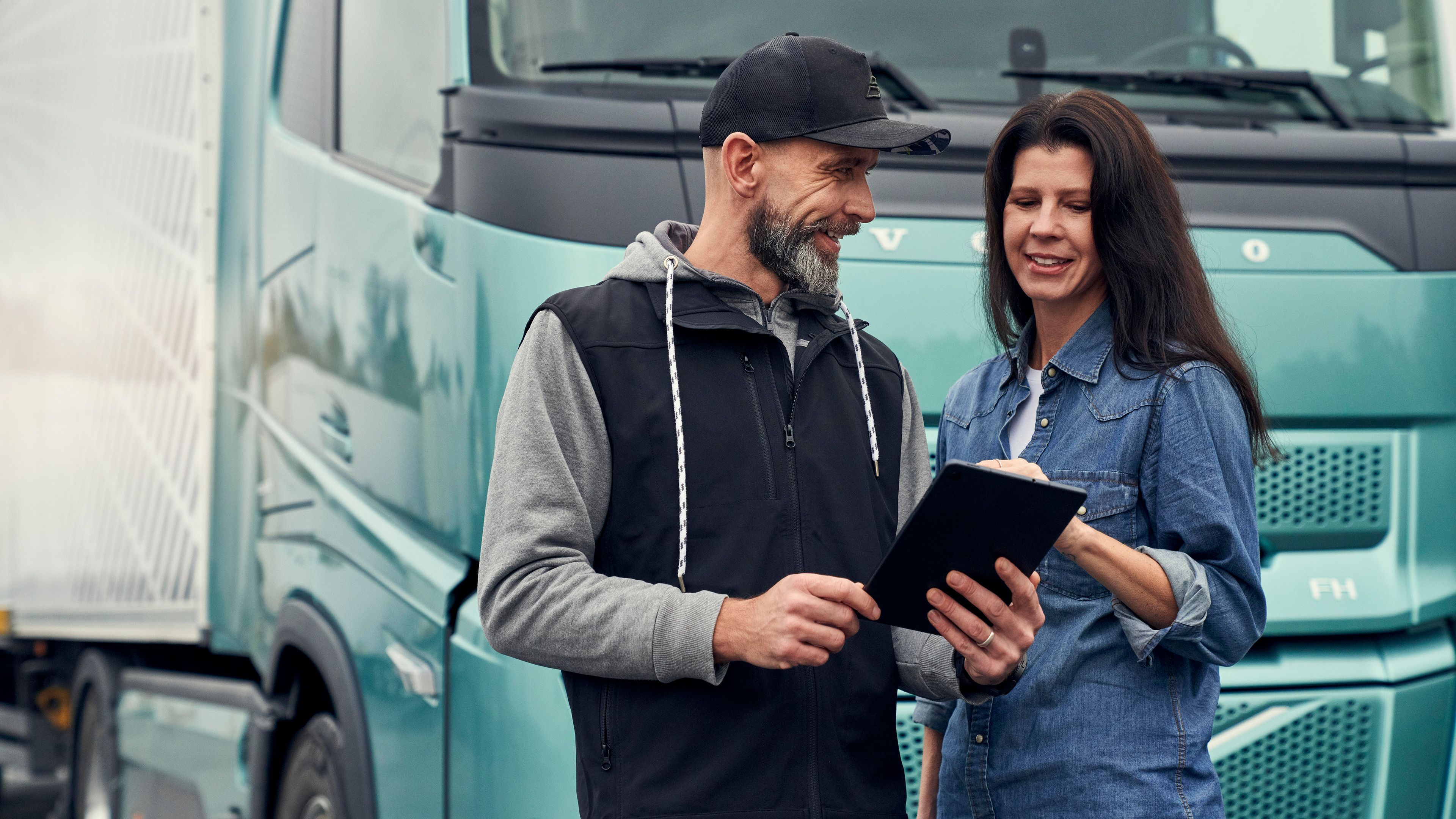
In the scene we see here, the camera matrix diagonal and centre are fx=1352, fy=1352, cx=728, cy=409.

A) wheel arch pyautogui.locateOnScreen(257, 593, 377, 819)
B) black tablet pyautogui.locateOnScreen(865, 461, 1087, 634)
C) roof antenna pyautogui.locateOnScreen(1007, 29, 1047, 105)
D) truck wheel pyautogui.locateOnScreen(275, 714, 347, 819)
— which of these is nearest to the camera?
black tablet pyautogui.locateOnScreen(865, 461, 1087, 634)

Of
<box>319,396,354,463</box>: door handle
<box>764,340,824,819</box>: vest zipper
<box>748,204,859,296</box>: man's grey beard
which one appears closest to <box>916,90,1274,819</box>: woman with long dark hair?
<box>764,340,824,819</box>: vest zipper

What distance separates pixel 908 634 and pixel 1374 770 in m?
1.36

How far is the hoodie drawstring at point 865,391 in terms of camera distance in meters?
2.05

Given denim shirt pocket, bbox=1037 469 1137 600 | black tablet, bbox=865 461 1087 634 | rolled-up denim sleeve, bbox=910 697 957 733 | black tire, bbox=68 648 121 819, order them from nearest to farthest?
black tablet, bbox=865 461 1087 634 → denim shirt pocket, bbox=1037 469 1137 600 → rolled-up denim sleeve, bbox=910 697 957 733 → black tire, bbox=68 648 121 819

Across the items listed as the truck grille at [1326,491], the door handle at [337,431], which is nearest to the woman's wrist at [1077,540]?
the truck grille at [1326,491]

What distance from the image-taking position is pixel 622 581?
5.90 ft

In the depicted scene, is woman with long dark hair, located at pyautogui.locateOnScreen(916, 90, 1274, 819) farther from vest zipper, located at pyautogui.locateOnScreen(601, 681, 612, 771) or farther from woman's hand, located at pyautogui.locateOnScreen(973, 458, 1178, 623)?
vest zipper, located at pyautogui.locateOnScreen(601, 681, 612, 771)

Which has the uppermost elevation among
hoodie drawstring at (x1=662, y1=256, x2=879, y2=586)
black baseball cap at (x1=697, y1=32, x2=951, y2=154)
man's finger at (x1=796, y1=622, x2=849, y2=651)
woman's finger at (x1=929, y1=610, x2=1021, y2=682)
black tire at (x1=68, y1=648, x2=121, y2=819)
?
black baseball cap at (x1=697, y1=32, x2=951, y2=154)

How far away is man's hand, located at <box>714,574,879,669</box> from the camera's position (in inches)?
66.2

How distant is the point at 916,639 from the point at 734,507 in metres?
0.40

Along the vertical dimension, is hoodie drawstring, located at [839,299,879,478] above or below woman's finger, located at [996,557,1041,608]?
above

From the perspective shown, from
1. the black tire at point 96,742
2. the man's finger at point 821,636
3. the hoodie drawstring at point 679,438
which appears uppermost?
the hoodie drawstring at point 679,438

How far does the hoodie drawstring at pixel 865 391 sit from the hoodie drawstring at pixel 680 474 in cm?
32

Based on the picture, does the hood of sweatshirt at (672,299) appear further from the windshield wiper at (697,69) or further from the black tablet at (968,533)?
the windshield wiper at (697,69)
